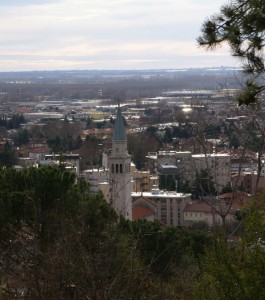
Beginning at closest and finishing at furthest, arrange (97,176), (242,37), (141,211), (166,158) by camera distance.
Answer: (242,37), (141,211), (97,176), (166,158)

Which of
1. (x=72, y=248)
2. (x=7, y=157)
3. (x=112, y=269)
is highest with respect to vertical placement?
(x=72, y=248)

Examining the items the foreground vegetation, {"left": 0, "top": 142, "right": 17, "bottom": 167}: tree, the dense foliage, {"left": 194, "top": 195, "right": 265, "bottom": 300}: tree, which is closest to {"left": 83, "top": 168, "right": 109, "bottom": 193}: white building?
{"left": 0, "top": 142, "right": 17, "bottom": 167}: tree

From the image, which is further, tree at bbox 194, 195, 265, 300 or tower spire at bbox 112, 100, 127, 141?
tower spire at bbox 112, 100, 127, 141

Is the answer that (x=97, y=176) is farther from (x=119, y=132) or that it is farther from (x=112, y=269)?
(x=112, y=269)

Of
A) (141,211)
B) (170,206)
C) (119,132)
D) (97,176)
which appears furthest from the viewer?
(97,176)

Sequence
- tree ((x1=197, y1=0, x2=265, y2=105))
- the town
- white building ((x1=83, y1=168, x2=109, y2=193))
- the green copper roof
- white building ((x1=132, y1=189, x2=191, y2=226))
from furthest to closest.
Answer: white building ((x1=83, y1=168, x2=109, y2=193)), white building ((x1=132, y1=189, x2=191, y2=226)), the green copper roof, the town, tree ((x1=197, y1=0, x2=265, y2=105))

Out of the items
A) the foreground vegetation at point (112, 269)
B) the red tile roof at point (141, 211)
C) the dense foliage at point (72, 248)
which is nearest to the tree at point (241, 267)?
the foreground vegetation at point (112, 269)

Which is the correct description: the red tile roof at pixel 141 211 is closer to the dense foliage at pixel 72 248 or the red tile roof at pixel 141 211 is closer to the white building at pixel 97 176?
the white building at pixel 97 176

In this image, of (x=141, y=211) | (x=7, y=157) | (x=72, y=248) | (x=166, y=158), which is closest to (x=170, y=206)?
(x=141, y=211)

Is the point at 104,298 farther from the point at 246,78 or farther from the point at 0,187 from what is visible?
the point at 0,187

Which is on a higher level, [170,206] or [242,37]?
[242,37]

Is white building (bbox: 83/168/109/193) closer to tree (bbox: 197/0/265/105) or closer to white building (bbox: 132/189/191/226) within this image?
white building (bbox: 132/189/191/226)
